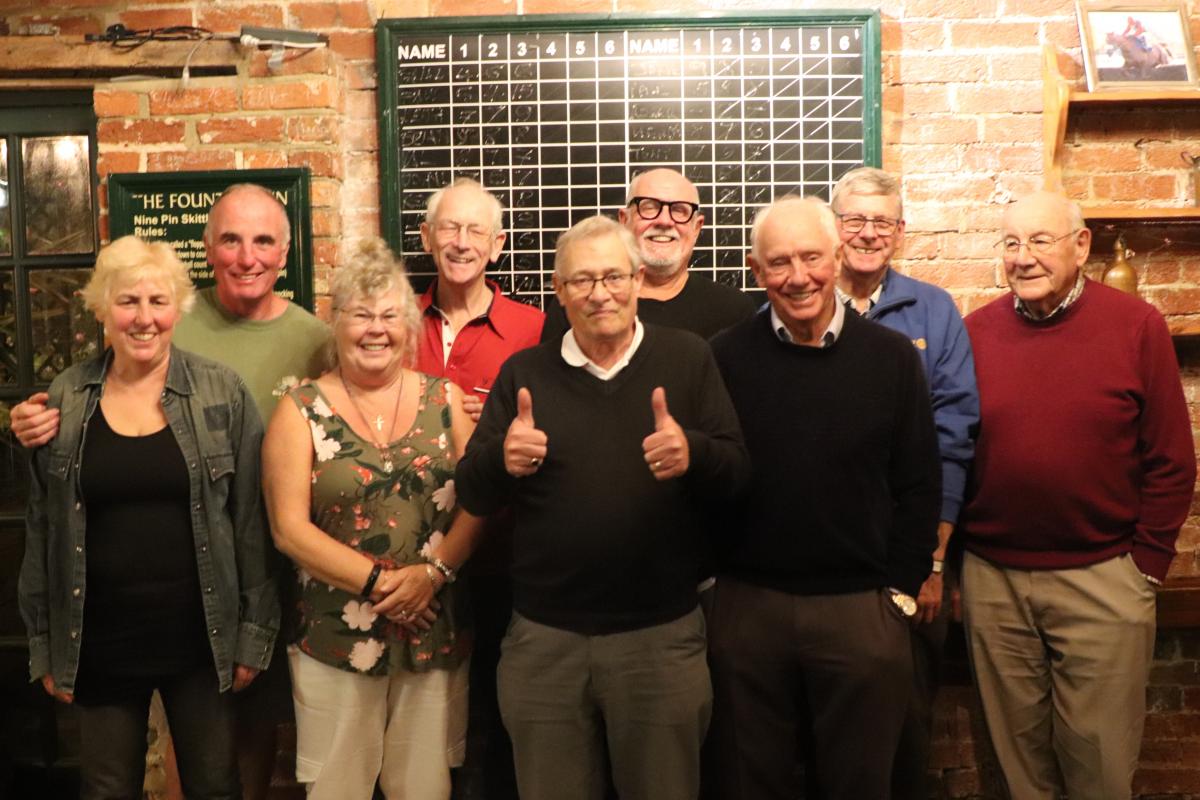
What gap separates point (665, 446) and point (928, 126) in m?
1.67

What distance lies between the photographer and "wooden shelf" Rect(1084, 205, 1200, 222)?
303 cm

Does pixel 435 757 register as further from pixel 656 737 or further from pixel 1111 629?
pixel 1111 629

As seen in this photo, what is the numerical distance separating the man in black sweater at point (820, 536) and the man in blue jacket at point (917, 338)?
0.32 metres

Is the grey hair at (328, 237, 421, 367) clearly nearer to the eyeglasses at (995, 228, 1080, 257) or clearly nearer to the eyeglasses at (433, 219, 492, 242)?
the eyeglasses at (433, 219, 492, 242)

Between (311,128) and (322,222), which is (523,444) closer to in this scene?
(322,222)

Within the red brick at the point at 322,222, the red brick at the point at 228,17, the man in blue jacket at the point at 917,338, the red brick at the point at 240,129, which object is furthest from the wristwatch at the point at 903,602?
the red brick at the point at 228,17

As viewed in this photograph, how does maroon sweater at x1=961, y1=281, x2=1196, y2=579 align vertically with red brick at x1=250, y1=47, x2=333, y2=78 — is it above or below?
below

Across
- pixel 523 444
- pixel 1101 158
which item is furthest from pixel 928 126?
pixel 523 444

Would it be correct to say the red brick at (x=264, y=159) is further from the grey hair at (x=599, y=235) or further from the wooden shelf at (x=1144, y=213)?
the wooden shelf at (x=1144, y=213)

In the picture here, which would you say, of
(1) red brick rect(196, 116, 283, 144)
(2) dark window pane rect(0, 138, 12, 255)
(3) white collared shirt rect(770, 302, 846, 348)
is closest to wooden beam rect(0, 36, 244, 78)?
(1) red brick rect(196, 116, 283, 144)

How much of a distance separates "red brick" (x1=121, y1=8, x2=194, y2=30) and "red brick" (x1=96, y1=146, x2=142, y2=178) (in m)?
0.39

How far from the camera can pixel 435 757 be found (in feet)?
8.05

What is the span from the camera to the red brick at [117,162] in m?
3.15

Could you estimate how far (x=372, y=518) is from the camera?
240 centimetres
